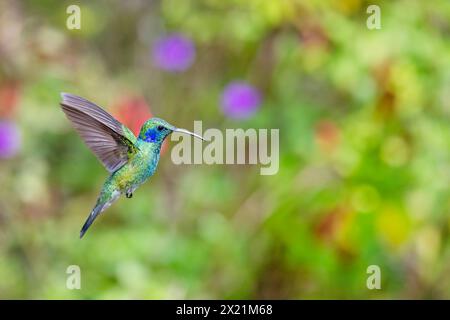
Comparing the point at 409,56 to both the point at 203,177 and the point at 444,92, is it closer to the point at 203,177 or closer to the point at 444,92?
the point at 444,92

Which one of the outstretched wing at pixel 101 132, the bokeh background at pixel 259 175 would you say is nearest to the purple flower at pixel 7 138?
the bokeh background at pixel 259 175

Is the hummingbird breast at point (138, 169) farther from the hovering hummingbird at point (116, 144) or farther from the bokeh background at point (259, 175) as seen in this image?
the bokeh background at point (259, 175)

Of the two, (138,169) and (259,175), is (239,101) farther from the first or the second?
(138,169)

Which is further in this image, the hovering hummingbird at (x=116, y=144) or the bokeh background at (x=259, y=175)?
the bokeh background at (x=259, y=175)

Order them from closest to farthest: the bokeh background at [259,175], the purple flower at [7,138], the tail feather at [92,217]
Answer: the tail feather at [92,217] → the purple flower at [7,138] → the bokeh background at [259,175]

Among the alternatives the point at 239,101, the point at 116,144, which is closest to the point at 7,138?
the point at 239,101

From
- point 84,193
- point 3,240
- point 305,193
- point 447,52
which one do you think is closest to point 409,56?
point 447,52

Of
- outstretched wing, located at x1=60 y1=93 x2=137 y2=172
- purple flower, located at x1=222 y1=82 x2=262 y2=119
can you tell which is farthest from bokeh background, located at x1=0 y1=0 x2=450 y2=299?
outstretched wing, located at x1=60 y1=93 x2=137 y2=172
